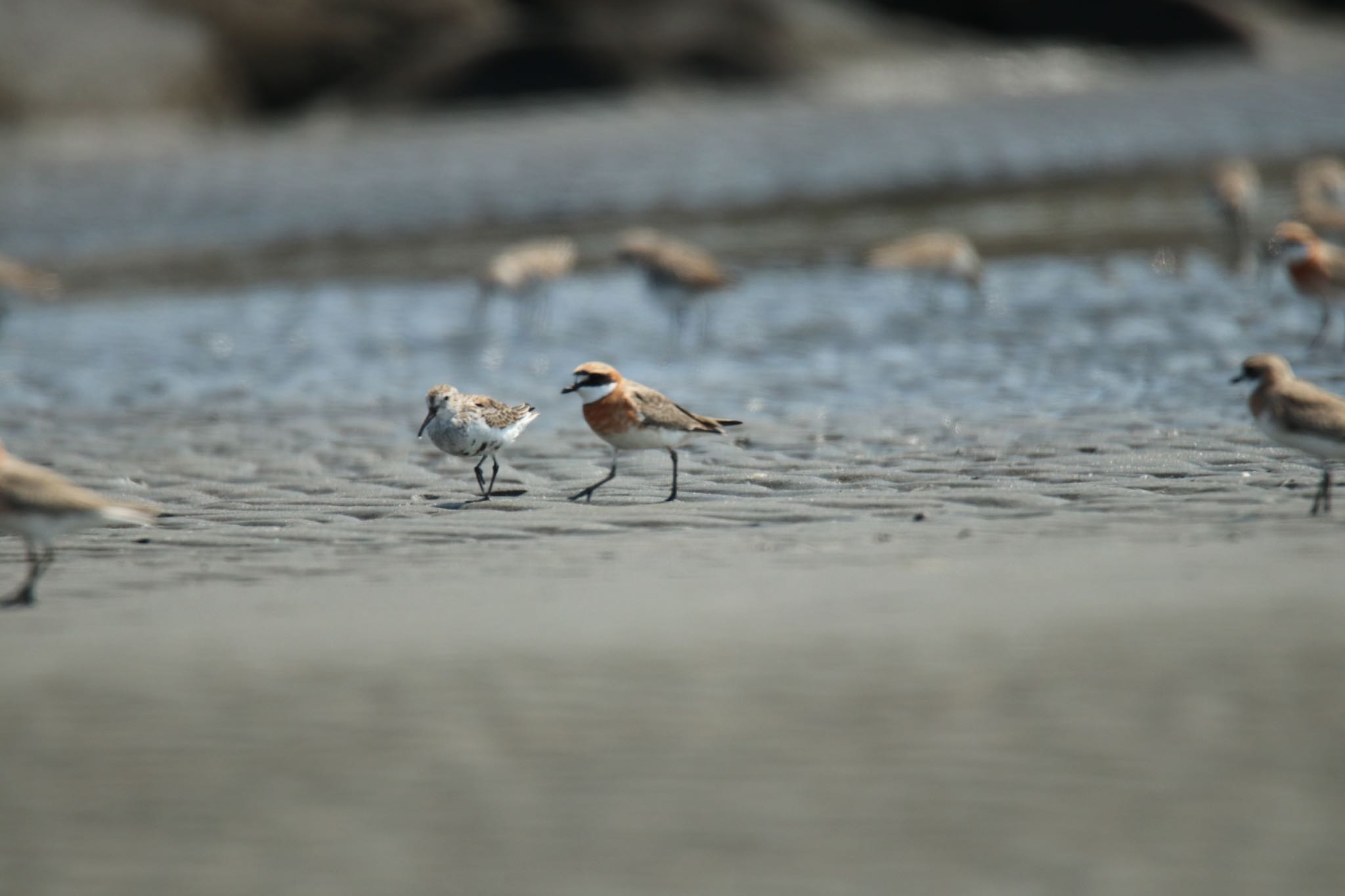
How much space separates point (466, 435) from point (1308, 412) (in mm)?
4562

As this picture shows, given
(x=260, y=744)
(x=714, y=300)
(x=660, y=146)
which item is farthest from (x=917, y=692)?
(x=660, y=146)

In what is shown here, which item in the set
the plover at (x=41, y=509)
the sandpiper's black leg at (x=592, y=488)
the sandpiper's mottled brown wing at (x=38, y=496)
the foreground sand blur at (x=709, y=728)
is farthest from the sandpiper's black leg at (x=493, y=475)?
the sandpiper's mottled brown wing at (x=38, y=496)

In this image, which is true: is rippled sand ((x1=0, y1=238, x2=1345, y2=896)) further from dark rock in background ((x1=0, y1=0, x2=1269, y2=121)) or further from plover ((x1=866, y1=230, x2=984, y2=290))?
dark rock in background ((x1=0, y1=0, x2=1269, y2=121))

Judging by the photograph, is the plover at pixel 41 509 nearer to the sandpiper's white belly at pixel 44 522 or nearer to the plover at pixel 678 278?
the sandpiper's white belly at pixel 44 522

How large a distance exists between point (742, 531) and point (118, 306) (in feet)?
43.5

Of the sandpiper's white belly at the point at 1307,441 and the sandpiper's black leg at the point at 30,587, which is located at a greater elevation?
the sandpiper's white belly at the point at 1307,441

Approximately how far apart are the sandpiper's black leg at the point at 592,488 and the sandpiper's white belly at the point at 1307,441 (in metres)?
3.63

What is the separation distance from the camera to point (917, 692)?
6324 millimetres

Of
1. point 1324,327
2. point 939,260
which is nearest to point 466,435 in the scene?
point 1324,327

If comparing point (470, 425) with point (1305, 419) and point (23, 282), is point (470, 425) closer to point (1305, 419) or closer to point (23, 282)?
point (1305, 419)

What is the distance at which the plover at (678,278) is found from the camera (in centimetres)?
1672

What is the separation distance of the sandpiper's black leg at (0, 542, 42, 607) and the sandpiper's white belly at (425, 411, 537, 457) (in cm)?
233

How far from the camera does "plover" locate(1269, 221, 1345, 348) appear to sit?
14547 millimetres

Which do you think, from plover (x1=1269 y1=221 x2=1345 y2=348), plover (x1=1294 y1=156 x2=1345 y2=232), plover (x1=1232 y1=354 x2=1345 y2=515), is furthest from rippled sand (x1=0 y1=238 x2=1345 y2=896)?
plover (x1=1294 y1=156 x2=1345 y2=232)
